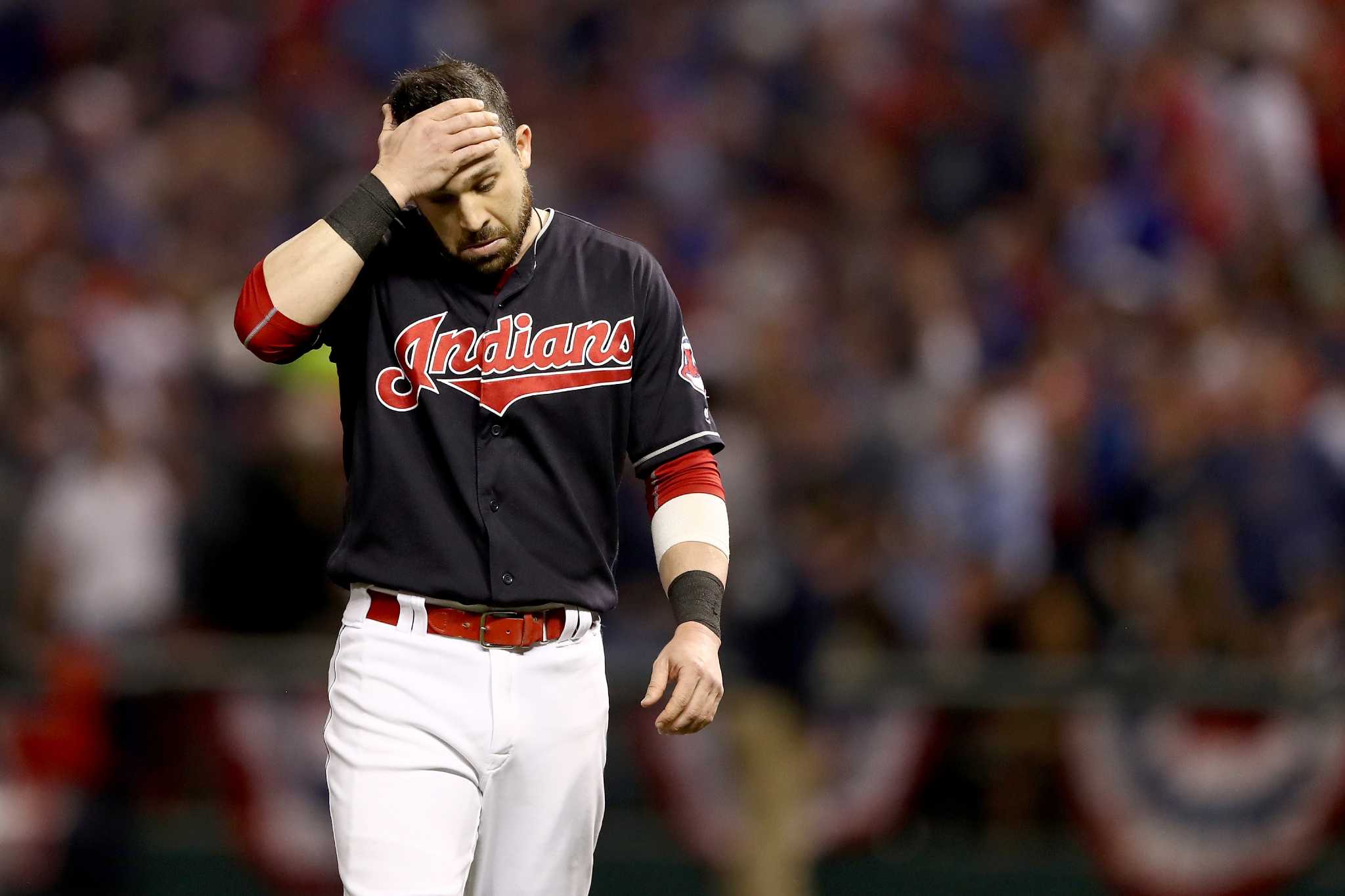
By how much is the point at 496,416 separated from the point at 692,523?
0.42 metres

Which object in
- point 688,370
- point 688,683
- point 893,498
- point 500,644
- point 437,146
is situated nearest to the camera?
point 688,683

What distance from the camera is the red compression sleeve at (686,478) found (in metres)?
3.71

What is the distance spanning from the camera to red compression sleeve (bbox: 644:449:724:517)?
371 cm

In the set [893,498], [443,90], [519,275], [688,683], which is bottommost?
[688,683]

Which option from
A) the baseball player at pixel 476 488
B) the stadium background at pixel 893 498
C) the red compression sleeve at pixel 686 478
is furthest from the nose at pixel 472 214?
the stadium background at pixel 893 498

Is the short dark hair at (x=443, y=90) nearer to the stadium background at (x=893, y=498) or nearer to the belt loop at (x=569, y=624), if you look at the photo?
the belt loop at (x=569, y=624)

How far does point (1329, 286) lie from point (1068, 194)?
1345mm

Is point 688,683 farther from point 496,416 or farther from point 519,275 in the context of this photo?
point 519,275

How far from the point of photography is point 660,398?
3727 mm

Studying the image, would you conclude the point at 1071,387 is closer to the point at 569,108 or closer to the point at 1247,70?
the point at 1247,70

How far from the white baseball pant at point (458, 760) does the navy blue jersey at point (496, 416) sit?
0.11 metres

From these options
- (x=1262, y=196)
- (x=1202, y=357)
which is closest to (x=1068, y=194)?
(x=1262, y=196)

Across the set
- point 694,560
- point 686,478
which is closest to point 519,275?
point 686,478

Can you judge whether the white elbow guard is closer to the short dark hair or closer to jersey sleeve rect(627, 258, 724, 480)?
jersey sleeve rect(627, 258, 724, 480)
